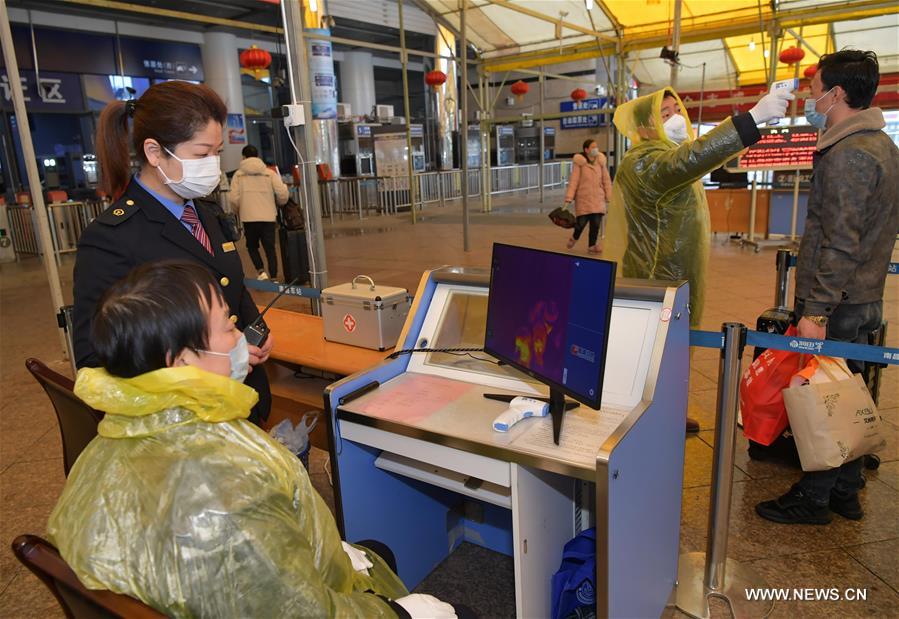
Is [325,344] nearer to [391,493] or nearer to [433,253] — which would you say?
[391,493]

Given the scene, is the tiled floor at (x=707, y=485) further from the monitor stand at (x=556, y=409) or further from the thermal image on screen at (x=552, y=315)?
the thermal image on screen at (x=552, y=315)

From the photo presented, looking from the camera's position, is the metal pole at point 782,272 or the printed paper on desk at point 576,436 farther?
the metal pole at point 782,272

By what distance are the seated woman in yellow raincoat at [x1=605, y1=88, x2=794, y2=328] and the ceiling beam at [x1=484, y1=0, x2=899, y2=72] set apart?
6.98 m

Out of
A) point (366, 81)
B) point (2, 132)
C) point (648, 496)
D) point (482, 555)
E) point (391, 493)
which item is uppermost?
point (366, 81)

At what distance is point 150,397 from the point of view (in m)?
1.00

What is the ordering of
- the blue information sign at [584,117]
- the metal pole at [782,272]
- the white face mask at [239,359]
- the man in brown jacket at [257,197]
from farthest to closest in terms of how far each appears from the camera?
the blue information sign at [584,117] → the man in brown jacket at [257,197] → the metal pole at [782,272] → the white face mask at [239,359]

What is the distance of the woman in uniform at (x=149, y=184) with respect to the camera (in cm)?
156

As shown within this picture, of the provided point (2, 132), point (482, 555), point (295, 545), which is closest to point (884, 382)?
point (482, 555)

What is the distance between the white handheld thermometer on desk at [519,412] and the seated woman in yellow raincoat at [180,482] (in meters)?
0.59

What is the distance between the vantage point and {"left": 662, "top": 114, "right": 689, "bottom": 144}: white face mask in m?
2.78

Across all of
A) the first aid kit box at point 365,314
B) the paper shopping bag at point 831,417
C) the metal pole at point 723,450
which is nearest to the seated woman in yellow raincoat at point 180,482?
the metal pole at point 723,450

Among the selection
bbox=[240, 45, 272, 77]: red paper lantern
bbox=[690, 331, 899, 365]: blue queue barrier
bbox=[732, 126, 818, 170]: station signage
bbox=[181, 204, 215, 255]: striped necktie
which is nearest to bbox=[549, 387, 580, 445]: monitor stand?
bbox=[690, 331, 899, 365]: blue queue barrier

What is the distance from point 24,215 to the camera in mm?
10250

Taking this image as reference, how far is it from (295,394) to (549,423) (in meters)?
1.71
